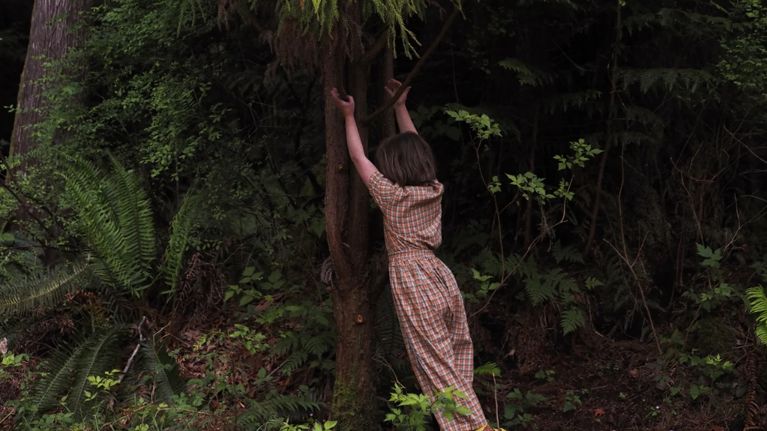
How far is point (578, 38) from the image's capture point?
571 cm

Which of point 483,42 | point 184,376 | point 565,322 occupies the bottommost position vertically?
point 184,376

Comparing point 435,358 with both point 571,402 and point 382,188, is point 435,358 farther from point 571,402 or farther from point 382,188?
point 571,402

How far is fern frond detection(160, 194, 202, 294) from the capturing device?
5.34 meters

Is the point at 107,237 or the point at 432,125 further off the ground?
the point at 432,125

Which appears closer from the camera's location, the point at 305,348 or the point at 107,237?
the point at 305,348

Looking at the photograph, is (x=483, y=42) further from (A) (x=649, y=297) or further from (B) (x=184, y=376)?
(B) (x=184, y=376)

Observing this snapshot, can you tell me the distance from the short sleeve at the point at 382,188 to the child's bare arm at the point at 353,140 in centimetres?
3

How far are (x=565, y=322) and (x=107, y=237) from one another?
3.20 meters

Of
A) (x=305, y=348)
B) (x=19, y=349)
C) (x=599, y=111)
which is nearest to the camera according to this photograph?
(x=305, y=348)

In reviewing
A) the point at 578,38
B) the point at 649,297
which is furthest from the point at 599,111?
the point at 649,297

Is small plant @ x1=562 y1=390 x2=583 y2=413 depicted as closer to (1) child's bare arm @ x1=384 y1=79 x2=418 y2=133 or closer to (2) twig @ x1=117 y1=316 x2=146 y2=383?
(1) child's bare arm @ x1=384 y1=79 x2=418 y2=133

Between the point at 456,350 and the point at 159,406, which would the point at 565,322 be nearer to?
the point at 456,350

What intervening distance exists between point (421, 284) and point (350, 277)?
451 mm

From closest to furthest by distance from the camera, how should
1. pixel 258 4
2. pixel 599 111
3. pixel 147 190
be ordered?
pixel 258 4 → pixel 599 111 → pixel 147 190
